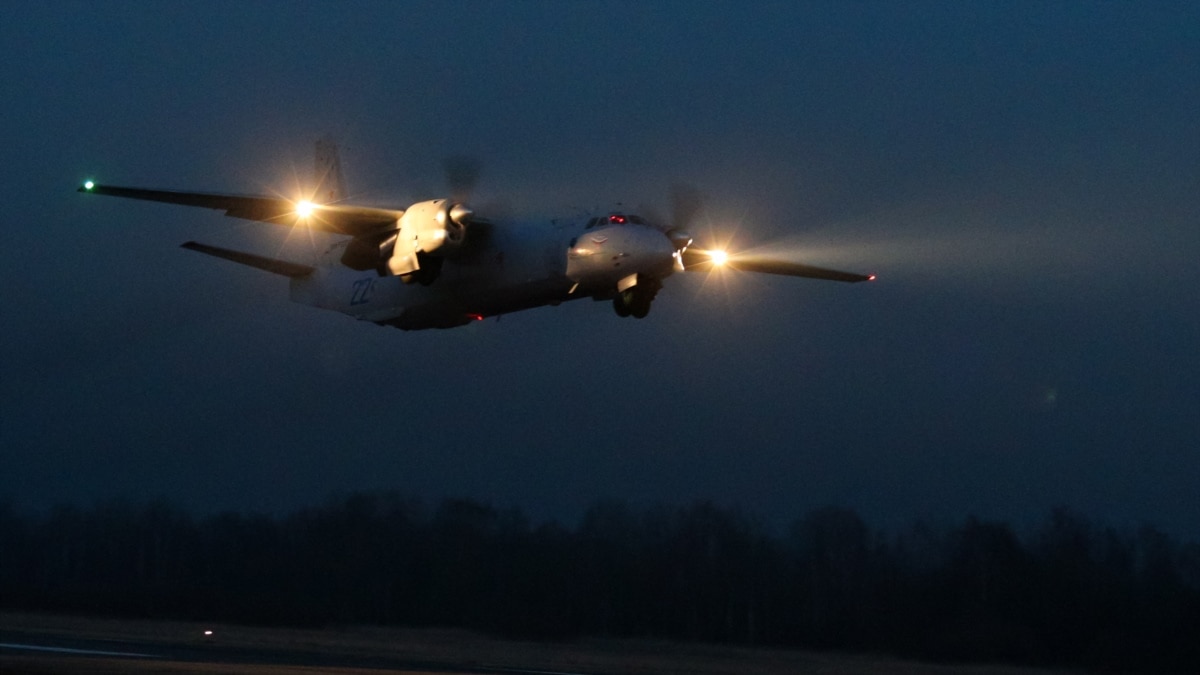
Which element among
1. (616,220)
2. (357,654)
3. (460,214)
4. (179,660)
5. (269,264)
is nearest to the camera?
(179,660)

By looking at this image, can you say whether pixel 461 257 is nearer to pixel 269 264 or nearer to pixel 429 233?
pixel 429 233

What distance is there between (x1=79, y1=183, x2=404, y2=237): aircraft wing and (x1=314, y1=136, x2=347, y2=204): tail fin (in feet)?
16.8

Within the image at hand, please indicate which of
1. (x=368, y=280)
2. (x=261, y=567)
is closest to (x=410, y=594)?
(x=261, y=567)

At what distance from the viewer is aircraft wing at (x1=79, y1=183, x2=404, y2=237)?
1149 inches

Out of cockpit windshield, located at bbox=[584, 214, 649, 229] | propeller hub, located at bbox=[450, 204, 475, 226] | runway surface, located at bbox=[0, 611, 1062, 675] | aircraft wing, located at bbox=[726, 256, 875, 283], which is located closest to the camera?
runway surface, located at bbox=[0, 611, 1062, 675]

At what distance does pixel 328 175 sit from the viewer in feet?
123

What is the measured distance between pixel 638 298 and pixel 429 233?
4.62 metres

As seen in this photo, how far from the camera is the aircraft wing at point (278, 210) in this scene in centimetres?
2919

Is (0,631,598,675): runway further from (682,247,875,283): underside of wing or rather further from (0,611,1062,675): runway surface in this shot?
(682,247,875,283): underside of wing

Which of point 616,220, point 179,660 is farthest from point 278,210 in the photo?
point 179,660

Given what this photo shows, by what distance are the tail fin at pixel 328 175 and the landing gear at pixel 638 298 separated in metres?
10.9

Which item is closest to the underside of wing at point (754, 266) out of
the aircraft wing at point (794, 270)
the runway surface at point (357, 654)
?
the aircraft wing at point (794, 270)

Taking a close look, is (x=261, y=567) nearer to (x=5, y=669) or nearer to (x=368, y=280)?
(x=368, y=280)

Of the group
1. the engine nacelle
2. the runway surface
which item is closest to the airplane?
the engine nacelle
